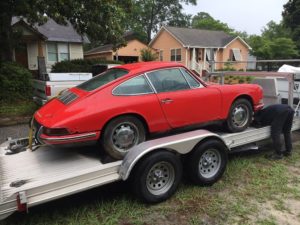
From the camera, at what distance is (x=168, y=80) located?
4621 mm

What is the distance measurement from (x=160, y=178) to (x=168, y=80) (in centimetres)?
152

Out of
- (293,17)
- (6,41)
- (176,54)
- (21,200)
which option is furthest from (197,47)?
(21,200)

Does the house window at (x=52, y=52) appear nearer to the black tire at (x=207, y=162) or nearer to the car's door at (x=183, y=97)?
the car's door at (x=183, y=97)

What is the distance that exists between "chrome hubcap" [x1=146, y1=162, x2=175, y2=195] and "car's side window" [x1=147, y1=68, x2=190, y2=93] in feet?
3.75

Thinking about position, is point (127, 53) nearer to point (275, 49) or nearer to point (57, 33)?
point (57, 33)

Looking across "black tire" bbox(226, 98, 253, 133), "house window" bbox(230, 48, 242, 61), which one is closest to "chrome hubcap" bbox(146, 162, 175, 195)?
"black tire" bbox(226, 98, 253, 133)

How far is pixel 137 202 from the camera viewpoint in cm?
405

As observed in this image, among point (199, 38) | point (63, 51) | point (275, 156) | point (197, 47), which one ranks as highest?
point (199, 38)

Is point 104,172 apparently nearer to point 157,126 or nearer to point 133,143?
point 133,143

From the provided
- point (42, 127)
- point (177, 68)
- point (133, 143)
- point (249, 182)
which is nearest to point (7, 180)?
point (42, 127)

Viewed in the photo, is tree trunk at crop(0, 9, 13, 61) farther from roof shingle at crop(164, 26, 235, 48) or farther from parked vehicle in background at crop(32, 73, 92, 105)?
roof shingle at crop(164, 26, 235, 48)

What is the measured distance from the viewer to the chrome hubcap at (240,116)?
17.3ft

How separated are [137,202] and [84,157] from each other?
986mm

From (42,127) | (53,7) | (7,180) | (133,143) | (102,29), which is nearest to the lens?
(7,180)
